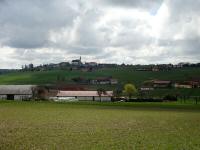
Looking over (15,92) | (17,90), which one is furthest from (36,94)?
(15,92)

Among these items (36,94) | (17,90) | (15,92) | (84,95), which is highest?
(17,90)

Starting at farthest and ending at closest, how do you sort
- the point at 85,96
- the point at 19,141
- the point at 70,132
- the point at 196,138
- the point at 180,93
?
A: the point at 180,93
the point at 85,96
the point at 70,132
the point at 196,138
the point at 19,141

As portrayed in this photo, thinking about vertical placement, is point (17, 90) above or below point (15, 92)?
above

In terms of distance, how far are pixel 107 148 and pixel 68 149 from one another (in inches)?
92.2

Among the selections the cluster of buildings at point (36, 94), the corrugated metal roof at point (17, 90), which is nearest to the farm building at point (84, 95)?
the cluster of buildings at point (36, 94)

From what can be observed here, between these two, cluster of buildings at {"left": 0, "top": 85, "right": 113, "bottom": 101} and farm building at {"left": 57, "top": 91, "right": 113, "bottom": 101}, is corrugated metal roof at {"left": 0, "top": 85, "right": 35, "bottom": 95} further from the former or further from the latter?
farm building at {"left": 57, "top": 91, "right": 113, "bottom": 101}

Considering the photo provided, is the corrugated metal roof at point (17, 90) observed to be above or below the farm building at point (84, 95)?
above

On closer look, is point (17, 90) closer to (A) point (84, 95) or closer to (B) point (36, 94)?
(B) point (36, 94)

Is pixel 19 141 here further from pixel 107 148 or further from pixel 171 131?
pixel 171 131

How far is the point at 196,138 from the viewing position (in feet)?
110

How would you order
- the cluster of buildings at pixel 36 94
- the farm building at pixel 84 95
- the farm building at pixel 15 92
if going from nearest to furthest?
1. the cluster of buildings at pixel 36 94
2. the farm building at pixel 15 92
3. the farm building at pixel 84 95

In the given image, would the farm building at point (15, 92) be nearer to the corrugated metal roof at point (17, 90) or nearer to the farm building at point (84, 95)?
the corrugated metal roof at point (17, 90)

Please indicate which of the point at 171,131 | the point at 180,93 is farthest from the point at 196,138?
the point at 180,93

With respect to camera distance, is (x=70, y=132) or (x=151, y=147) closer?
(x=151, y=147)
